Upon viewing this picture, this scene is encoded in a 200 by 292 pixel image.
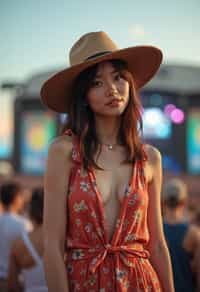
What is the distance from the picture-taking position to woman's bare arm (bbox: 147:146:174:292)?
91.7 inches

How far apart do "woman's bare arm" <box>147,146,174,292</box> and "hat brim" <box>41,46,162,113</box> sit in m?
0.31

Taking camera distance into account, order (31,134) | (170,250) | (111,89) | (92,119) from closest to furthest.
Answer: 1. (111,89)
2. (92,119)
3. (170,250)
4. (31,134)

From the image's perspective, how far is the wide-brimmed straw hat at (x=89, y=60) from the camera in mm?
2346

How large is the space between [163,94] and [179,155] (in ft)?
6.46

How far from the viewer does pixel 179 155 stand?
22484 mm

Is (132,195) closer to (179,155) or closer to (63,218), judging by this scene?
(63,218)

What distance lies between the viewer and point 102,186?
2.23 m

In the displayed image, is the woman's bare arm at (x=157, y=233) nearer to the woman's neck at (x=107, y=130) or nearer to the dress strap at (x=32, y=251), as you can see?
the woman's neck at (x=107, y=130)

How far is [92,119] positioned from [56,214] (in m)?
0.37

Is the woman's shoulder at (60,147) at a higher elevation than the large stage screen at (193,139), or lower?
higher

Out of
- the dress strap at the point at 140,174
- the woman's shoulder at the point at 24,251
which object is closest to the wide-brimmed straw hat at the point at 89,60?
the dress strap at the point at 140,174

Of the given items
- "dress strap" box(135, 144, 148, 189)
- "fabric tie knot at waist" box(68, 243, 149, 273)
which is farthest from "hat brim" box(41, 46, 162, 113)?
"fabric tie knot at waist" box(68, 243, 149, 273)

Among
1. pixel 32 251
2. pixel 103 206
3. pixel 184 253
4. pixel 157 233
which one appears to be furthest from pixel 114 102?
pixel 184 253

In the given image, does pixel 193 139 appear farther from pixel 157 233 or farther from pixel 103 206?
pixel 103 206
